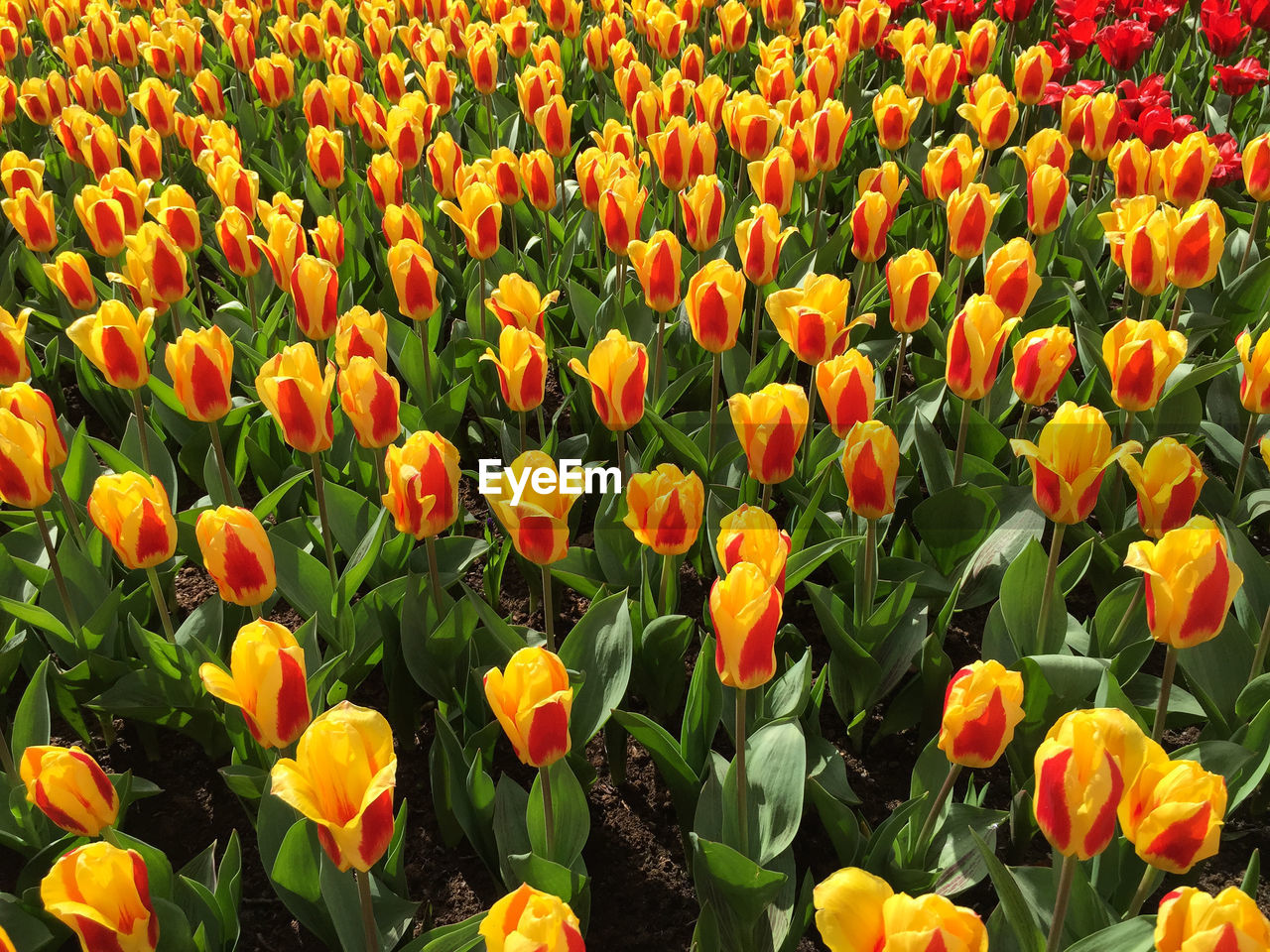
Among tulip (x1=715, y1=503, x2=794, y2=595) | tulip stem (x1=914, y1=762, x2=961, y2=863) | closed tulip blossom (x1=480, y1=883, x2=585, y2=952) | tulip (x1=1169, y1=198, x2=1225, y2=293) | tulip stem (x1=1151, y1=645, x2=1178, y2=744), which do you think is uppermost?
tulip (x1=1169, y1=198, x2=1225, y2=293)

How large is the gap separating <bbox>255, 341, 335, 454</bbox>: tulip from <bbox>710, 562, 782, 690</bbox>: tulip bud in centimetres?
98

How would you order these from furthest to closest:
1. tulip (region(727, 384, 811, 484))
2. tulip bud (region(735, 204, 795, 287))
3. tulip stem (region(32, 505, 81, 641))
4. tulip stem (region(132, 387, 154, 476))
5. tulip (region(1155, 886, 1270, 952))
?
tulip bud (region(735, 204, 795, 287)) → tulip stem (region(132, 387, 154, 476)) → tulip stem (region(32, 505, 81, 641)) → tulip (region(727, 384, 811, 484)) → tulip (region(1155, 886, 1270, 952))

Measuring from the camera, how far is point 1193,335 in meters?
3.15

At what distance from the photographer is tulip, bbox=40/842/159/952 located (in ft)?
4.40

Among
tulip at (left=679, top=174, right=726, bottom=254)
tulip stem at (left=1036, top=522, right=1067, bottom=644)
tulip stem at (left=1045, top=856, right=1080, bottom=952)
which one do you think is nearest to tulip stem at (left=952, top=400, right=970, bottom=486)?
tulip stem at (left=1036, top=522, right=1067, bottom=644)

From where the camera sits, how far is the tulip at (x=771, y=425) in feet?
6.73

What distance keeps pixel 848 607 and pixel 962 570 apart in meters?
0.29

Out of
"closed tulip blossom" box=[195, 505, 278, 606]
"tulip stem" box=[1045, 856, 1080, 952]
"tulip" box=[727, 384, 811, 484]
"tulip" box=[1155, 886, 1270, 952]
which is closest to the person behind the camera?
"tulip" box=[1155, 886, 1270, 952]

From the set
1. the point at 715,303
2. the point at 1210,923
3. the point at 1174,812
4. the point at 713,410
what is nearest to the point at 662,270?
the point at 715,303

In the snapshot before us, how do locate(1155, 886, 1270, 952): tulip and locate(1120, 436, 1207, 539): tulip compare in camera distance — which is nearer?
locate(1155, 886, 1270, 952): tulip

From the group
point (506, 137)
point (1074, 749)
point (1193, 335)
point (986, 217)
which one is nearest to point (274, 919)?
point (1074, 749)

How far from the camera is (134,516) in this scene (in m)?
1.92

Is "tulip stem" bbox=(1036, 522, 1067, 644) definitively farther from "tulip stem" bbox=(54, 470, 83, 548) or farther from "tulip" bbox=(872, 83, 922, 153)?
"tulip" bbox=(872, 83, 922, 153)

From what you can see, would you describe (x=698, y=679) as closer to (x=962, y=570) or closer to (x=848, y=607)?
(x=848, y=607)
